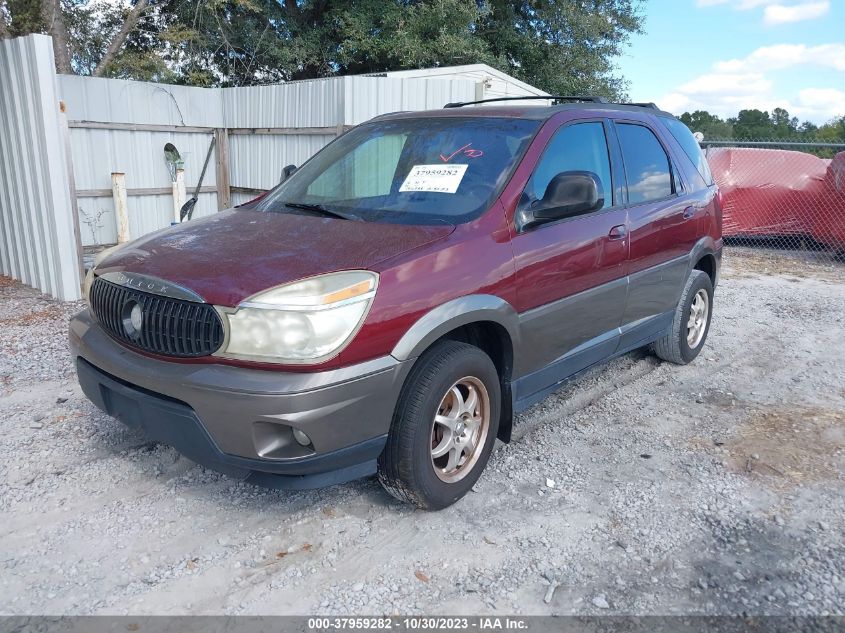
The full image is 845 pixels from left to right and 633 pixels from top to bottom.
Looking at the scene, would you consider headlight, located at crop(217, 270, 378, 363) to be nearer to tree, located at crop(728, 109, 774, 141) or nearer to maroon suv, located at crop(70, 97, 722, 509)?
maroon suv, located at crop(70, 97, 722, 509)

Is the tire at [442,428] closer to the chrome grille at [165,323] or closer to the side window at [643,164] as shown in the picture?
the chrome grille at [165,323]

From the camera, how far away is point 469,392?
11.5 feet

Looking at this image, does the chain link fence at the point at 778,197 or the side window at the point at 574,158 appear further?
the chain link fence at the point at 778,197

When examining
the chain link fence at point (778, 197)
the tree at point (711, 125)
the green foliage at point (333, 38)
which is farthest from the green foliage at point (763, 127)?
the chain link fence at point (778, 197)

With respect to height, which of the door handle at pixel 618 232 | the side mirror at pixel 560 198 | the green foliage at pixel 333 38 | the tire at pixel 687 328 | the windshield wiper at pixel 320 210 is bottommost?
the tire at pixel 687 328

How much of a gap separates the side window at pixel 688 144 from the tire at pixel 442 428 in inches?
115

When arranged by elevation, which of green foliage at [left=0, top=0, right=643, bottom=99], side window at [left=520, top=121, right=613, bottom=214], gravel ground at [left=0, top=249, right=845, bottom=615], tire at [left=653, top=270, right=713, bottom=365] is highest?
green foliage at [left=0, top=0, right=643, bottom=99]

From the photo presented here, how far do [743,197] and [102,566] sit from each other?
1141cm

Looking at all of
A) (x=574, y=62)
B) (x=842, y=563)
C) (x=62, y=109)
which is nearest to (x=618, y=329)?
(x=842, y=563)

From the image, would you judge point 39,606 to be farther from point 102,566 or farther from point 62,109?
point 62,109

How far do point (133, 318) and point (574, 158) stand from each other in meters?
2.55

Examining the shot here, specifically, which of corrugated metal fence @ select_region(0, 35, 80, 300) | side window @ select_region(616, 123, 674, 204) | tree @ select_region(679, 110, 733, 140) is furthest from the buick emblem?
tree @ select_region(679, 110, 733, 140)

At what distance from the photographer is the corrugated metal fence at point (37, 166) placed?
700 cm

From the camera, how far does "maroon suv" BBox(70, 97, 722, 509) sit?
2828mm
